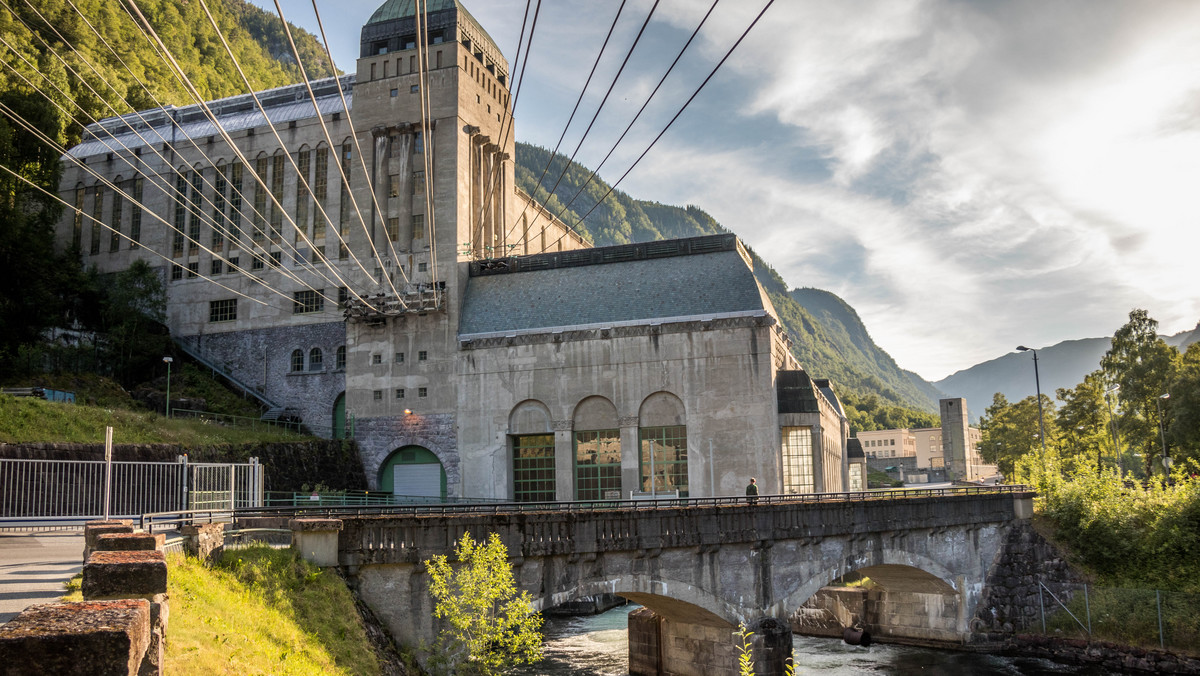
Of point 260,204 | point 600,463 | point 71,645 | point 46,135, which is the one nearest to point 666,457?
point 600,463

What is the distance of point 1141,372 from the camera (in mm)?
71250

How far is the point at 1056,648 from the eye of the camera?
1754 inches

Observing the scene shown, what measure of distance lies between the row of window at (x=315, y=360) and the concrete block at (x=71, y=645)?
6102cm

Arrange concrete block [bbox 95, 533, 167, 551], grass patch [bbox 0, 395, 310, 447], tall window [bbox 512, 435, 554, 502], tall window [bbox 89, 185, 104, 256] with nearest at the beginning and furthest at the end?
1. concrete block [bbox 95, 533, 167, 551]
2. grass patch [bbox 0, 395, 310, 447]
3. tall window [bbox 512, 435, 554, 502]
4. tall window [bbox 89, 185, 104, 256]

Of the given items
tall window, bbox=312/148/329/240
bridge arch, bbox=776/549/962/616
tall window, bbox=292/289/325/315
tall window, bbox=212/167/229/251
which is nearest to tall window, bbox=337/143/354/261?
tall window, bbox=312/148/329/240

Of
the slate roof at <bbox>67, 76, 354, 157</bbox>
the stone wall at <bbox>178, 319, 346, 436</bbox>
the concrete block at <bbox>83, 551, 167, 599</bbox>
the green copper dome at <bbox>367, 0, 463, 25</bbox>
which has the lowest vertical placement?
the concrete block at <bbox>83, 551, 167, 599</bbox>

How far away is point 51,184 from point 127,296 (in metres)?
13.2

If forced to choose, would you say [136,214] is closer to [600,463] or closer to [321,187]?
[321,187]

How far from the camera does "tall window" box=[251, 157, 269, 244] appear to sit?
6694 centimetres

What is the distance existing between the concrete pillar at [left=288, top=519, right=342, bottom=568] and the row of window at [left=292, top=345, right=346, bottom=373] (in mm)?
43690

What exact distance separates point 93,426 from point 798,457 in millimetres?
37763

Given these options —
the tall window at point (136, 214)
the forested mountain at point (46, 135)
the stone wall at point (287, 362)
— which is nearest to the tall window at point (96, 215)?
the forested mountain at point (46, 135)

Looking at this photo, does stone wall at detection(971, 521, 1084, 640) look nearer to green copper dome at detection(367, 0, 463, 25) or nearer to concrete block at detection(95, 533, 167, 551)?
concrete block at detection(95, 533, 167, 551)

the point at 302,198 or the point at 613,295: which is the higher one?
the point at 302,198
